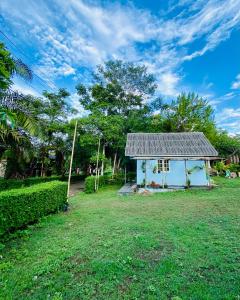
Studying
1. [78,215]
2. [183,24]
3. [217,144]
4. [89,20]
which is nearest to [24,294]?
[78,215]

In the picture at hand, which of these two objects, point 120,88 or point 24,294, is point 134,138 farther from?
point 24,294

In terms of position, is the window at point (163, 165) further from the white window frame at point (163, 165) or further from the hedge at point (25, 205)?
the hedge at point (25, 205)

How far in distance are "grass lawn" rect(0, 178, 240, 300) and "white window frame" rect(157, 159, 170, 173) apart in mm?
9288

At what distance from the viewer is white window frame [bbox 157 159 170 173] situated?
16.6 m

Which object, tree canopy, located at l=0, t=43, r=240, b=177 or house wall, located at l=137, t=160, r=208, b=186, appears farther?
tree canopy, located at l=0, t=43, r=240, b=177

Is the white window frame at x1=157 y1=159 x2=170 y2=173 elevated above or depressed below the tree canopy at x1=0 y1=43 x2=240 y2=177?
below

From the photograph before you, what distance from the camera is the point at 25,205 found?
21.7 ft

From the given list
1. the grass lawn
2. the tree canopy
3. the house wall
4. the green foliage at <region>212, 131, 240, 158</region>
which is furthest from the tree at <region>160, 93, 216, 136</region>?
the grass lawn

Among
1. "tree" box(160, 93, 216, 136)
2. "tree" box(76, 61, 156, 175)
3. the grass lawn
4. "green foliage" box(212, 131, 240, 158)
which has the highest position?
"tree" box(76, 61, 156, 175)

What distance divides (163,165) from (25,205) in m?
12.1

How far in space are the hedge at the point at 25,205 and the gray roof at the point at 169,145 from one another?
A: 8971 millimetres

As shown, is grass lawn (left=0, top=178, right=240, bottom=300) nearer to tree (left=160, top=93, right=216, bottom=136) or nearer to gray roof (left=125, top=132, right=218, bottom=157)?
gray roof (left=125, top=132, right=218, bottom=157)

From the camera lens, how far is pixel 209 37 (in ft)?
49.7

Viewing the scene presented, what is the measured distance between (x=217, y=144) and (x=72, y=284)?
3184 centimetres
